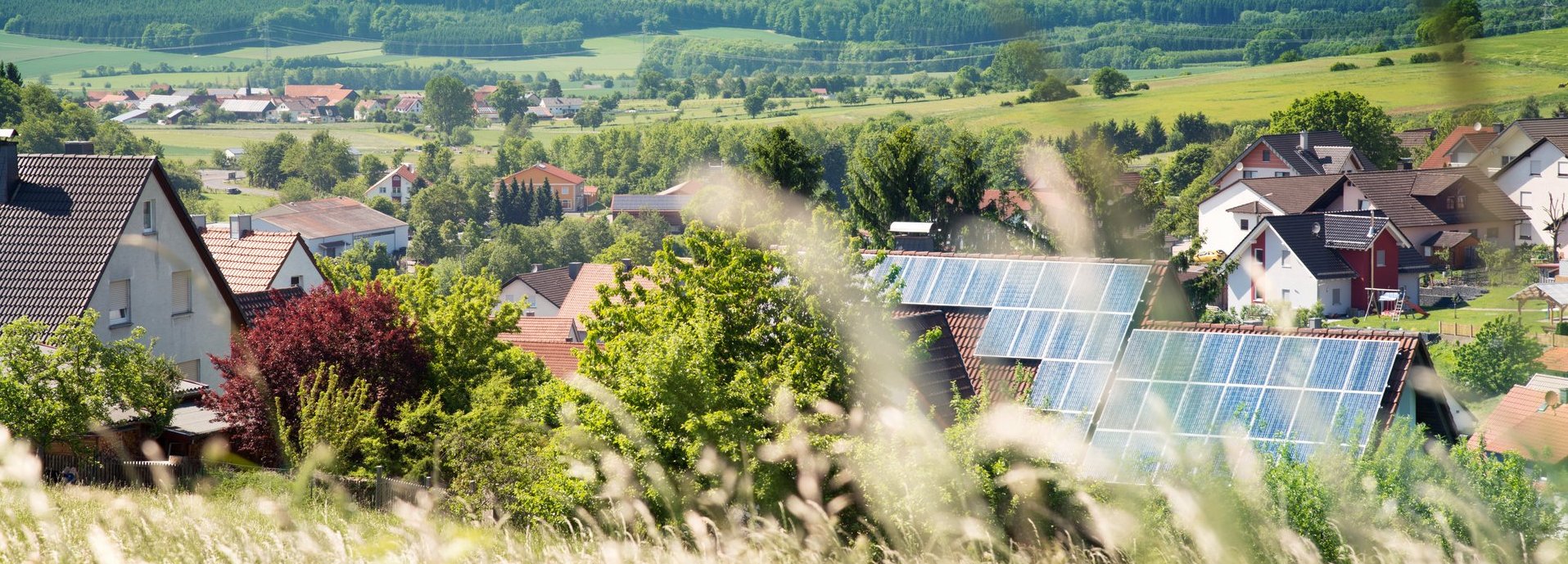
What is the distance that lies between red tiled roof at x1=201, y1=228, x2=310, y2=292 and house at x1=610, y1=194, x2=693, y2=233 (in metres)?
89.0

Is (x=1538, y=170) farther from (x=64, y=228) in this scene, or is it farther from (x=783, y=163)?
(x=783, y=163)

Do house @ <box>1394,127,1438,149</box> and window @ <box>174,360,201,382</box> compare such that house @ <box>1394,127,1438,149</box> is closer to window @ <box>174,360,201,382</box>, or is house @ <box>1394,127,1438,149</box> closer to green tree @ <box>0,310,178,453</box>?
window @ <box>174,360,201,382</box>

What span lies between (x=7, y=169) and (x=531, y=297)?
1563 inches

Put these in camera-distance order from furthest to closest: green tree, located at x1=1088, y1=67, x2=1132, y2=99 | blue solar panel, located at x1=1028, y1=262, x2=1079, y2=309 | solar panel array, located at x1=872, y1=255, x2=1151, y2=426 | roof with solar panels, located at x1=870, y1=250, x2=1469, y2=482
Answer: blue solar panel, located at x1=1028, y1=262, x2=1079, y2=309, solar panel array, located at x1=872, y1=255, x2=1151, y2=426, roof with solar panels, located at x1=870, y1=250, x2=1469, y2=482, green tree, located at x1=1088, y1=67, x2=1132, y2=99

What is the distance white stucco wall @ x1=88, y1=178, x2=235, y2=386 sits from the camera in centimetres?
1834

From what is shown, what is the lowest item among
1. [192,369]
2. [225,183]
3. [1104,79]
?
[225,183]

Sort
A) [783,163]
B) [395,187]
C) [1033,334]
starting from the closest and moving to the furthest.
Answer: [1033,334], [783,163], [395,187]

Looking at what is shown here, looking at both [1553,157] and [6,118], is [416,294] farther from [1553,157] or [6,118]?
[6,118]

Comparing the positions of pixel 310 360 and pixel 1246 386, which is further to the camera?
pixel 310 360

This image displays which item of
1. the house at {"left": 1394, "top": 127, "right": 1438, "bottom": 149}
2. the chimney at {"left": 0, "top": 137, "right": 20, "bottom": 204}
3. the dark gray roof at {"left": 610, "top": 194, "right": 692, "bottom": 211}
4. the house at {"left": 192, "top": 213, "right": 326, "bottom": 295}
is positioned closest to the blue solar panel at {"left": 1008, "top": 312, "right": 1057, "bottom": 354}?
the chimney at {"left": 0, "top": 137, "right": 20, "bottom": 204}

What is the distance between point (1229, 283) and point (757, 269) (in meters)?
36.3

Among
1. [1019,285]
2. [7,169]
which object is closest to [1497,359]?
[1019,285]

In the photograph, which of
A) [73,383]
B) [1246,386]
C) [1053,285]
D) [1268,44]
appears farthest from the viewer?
[1053,285]

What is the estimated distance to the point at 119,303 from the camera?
1859 centimetres
